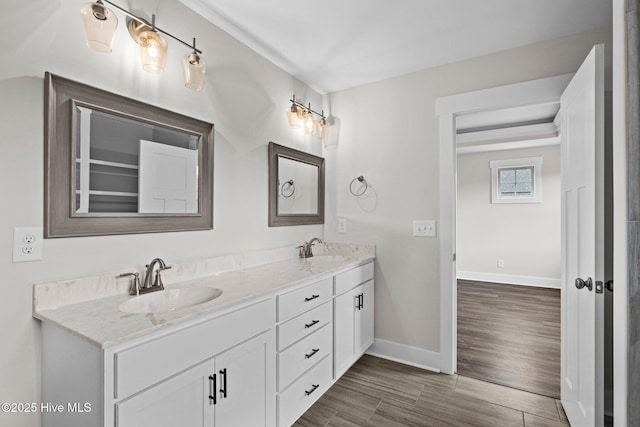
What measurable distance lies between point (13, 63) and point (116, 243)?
2.56 feet

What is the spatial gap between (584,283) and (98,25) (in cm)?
255

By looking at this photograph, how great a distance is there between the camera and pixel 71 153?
130cm

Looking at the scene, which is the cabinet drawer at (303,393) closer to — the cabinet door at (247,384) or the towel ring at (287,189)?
the cabinet door at (247,384)

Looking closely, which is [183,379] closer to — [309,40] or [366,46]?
[309,40]

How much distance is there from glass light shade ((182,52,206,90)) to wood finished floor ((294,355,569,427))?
1996 millimetres

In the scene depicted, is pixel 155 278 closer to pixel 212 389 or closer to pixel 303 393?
pixel 212 389

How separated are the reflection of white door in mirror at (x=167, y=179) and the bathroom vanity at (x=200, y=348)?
34 cm

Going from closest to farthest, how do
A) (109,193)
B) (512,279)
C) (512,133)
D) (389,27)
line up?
(109,193) → (389,27) → (512,133) → (512,279)

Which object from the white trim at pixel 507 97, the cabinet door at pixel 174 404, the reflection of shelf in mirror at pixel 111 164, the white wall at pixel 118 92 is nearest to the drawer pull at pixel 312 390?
Answer: the cabinet door at pixel 174 404

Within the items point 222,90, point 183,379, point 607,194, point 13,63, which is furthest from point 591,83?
point 13,63

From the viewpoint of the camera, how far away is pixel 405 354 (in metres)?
2.61

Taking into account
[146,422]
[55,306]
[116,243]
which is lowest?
[146,422]

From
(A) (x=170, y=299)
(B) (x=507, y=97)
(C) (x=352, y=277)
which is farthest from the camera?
(C) (x=352, y=277)

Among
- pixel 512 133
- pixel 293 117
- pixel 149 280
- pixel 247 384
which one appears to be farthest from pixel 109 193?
pixel 512 133
